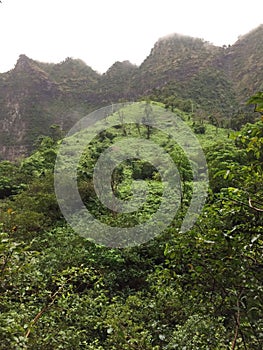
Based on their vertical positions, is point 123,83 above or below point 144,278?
above

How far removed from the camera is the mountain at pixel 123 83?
164 feet

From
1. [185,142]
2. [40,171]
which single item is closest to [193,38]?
[185,142]

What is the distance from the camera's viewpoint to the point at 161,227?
898 cm

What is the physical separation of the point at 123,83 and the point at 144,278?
5739cm

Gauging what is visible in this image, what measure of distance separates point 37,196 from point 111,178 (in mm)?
2931

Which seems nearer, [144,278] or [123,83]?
[144,278]

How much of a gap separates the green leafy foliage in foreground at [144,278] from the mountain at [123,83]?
37440 mm

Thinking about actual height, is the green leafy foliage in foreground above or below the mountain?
below

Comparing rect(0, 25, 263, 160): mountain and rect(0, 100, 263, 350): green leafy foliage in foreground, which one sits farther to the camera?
rect(0, 25, 263, 160): mountain

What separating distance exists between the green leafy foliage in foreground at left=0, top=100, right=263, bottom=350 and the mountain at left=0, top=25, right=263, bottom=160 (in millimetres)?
37440

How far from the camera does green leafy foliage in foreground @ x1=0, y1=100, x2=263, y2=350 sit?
215 centimetres

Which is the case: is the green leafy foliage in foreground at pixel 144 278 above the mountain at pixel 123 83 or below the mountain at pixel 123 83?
below

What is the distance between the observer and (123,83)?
62.3 m

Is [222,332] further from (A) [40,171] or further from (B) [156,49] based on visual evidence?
(B) [156,49]
